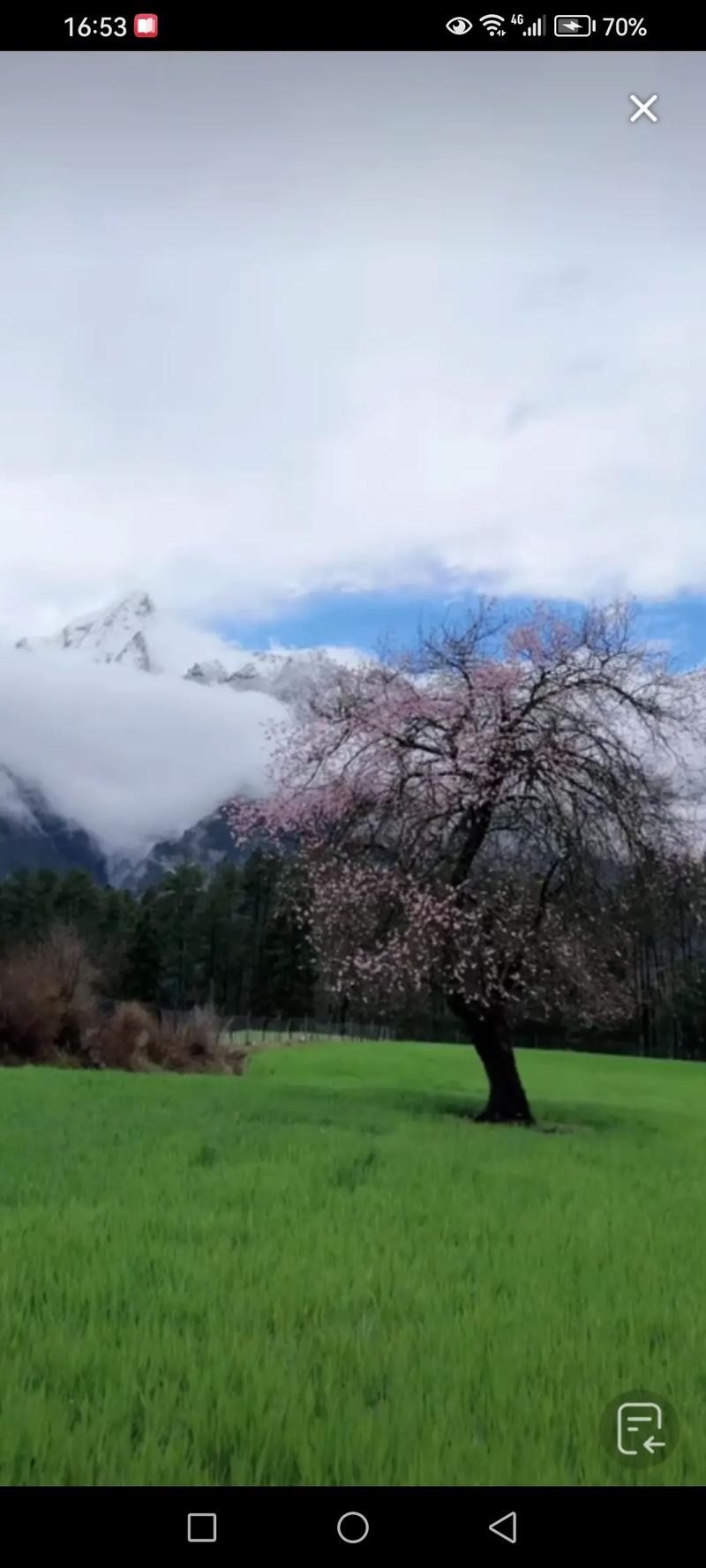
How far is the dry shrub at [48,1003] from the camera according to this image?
21.0 meters

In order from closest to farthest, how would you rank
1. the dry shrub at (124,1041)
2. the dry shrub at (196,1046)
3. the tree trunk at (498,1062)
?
the tree trunk at (498,1062)
the dry shrub at (124,1041)
the dry shrub at (196,1046)

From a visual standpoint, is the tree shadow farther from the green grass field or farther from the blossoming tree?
the green grass field

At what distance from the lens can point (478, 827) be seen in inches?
489
